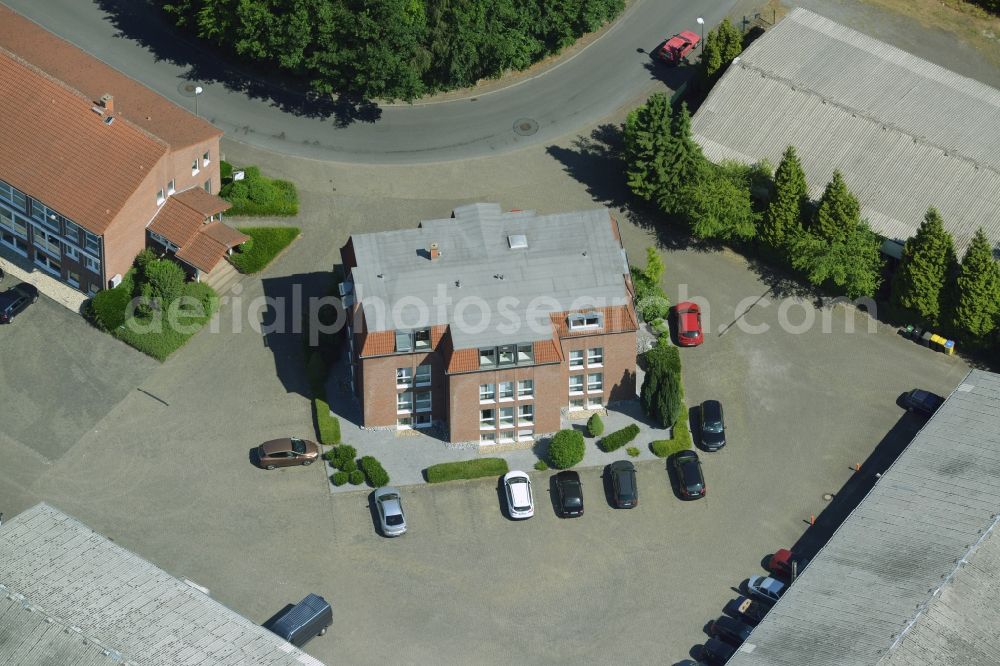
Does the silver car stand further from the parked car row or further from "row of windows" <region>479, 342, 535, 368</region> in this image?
the parked car row

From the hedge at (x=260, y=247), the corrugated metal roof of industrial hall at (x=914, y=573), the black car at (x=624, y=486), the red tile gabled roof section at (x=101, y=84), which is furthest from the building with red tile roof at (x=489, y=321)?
the corrugated metal roof of industrial hall at (x=914, y=573)

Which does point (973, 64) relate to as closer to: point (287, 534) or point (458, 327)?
point (458, 327)

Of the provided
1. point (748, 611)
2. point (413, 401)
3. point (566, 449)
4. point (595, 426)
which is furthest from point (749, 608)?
point (413, 401)

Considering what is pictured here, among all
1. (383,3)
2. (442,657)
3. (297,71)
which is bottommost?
(442,657)

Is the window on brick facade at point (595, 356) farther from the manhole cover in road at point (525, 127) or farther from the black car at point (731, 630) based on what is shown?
the manhole cover in road at point (525, 127)

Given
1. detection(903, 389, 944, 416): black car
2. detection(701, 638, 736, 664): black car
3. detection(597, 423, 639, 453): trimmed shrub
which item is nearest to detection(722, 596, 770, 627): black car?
detection(701, 638, 736, 664): black car

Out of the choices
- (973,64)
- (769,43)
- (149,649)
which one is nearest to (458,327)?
(149,649)
